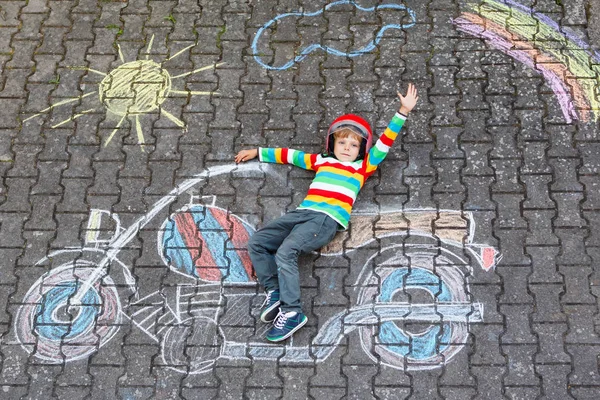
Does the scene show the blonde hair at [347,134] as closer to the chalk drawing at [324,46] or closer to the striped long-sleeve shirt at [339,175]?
the striped long-sleeve shirt at [339,175]

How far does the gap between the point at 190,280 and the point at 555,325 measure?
2.41 meters

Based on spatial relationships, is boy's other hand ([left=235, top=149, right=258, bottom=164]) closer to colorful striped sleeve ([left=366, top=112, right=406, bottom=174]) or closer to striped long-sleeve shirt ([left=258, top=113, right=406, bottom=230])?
striped long-sleeve shirt ([left=258, top=113, right=406, bottom=230])

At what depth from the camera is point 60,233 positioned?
5.45m

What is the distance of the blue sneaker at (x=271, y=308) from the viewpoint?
16.6ft

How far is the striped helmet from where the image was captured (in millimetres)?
5410

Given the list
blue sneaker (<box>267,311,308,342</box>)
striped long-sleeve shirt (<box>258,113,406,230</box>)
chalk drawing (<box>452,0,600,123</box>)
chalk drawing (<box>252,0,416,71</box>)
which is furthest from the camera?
chalk drawing (<box>252,0,416,71</box>)

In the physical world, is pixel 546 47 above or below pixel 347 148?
above

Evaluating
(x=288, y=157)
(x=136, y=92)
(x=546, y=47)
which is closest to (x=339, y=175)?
(x=288, y=157)

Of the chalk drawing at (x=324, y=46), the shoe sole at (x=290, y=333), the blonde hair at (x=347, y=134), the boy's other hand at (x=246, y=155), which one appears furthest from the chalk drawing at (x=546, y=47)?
the shoe sole at (x=290, y=333)

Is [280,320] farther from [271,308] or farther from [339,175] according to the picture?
[339,175]

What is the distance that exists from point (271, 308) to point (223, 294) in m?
0.37

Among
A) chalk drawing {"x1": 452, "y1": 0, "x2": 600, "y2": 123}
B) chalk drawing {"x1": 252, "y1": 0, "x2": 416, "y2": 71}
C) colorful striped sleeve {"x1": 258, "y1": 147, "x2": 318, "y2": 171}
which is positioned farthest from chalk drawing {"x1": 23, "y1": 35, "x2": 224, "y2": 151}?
chalk drawing {"x1": 452, "y1": 0, "x2": 600, "y2": 123}

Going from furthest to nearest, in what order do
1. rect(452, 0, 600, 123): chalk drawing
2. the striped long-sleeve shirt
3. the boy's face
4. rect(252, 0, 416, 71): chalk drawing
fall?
1. rect(252, 0, 416, 71): chalk drawing
2. rect(452, 0, 600, 123): chalk drawing
3. the boy's face
4. the striped long-sleeve shirt

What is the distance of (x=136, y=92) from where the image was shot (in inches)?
236
